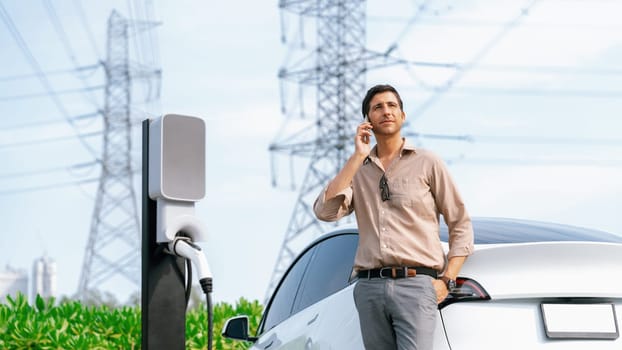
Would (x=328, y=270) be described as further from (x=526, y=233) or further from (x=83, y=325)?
A: (x=83, y=325)

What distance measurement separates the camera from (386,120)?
3707mm

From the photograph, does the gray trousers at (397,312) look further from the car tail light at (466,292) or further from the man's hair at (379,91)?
the man's hair at (379,91)


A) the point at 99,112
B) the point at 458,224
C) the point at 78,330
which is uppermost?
the point at 99,112

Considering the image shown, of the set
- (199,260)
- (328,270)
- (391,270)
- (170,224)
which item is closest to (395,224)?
(391,270)

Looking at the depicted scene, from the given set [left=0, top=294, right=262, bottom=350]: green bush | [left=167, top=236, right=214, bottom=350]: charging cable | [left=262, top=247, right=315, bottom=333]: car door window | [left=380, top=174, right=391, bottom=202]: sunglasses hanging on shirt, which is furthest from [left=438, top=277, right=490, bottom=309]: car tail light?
[left=0, top=294, right=262, bottom=350]: green bush

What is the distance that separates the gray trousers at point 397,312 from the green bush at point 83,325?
5.78 m

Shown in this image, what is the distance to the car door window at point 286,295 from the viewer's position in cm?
497

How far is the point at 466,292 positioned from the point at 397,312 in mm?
280

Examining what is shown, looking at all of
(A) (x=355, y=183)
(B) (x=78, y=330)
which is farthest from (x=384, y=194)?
(B) (x=78, y=330)

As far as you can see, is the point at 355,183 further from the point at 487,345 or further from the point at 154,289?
the point at 154,289

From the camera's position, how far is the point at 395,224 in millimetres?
3600

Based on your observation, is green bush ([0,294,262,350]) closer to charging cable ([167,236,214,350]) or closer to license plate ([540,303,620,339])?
charging cable ([167,236,214,350])

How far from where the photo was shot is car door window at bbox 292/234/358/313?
4145 mm

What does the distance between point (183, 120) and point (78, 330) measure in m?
5.44
